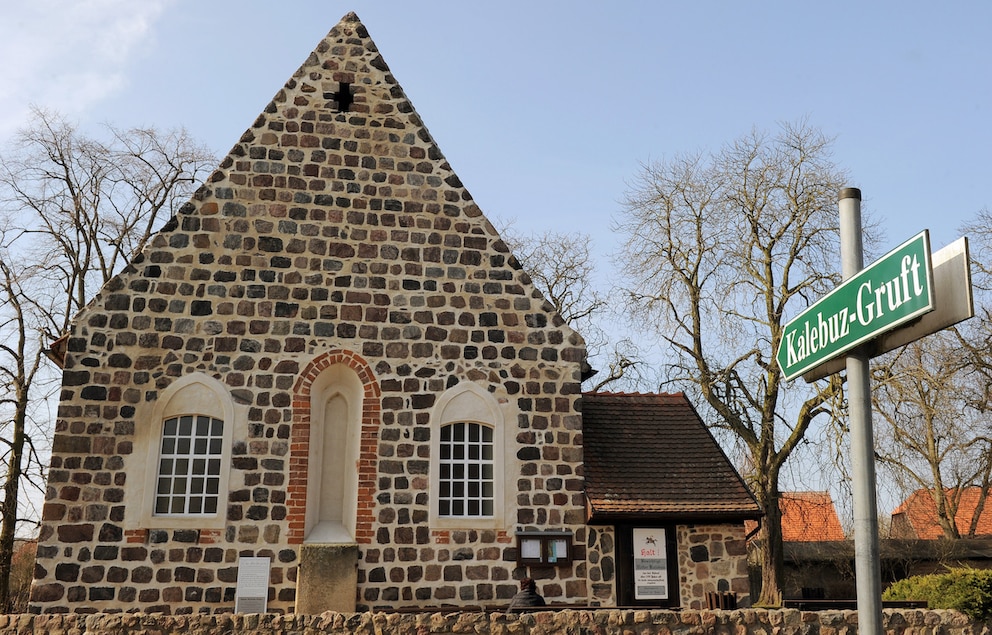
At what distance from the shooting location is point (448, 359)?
1279cm

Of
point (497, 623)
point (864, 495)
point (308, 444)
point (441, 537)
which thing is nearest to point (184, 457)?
point (308, 444)

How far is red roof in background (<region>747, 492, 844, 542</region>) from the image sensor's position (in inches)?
918

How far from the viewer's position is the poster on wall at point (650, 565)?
12.2m

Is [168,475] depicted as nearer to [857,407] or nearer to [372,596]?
[372,596]

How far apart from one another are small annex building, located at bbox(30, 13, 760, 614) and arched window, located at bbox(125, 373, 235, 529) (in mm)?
28

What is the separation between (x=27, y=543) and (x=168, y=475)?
11.2 metres

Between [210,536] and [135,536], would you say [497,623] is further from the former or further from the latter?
[135,536]

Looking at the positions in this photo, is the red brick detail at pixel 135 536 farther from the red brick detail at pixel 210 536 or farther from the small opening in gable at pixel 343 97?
the small opening in gable at pixel 343 97

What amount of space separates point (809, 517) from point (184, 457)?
20967 mm

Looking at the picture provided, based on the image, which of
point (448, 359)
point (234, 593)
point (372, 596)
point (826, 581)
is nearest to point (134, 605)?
point (234, 593)

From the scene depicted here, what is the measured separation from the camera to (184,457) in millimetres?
11961

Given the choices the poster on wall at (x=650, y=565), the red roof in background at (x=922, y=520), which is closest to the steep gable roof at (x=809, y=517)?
the red roof in background at (x=922, y=520)

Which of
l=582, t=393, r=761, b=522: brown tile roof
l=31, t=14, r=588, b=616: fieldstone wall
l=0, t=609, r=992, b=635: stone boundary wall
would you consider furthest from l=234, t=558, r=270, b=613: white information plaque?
l=582, t=393, r=761, b=522: brown tile roof

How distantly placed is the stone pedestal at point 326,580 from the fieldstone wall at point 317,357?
0.26 metres
